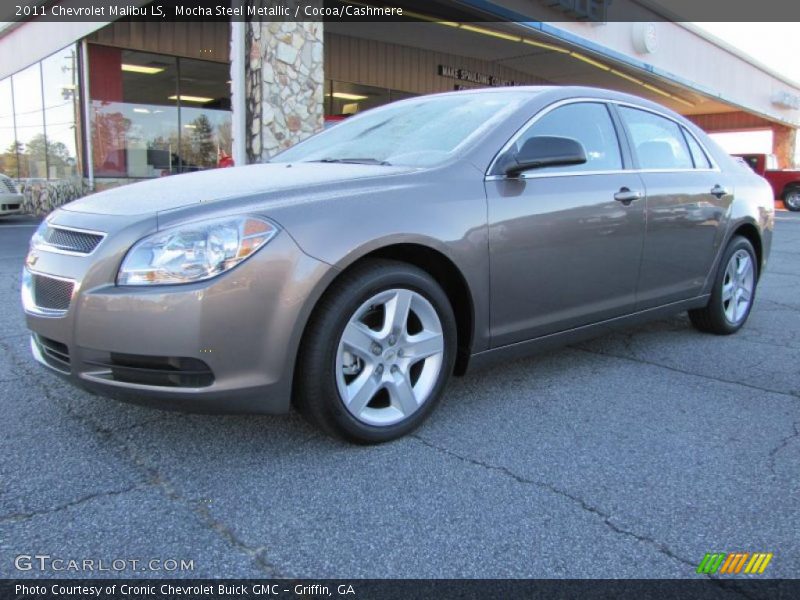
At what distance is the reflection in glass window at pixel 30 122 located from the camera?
53.9ft

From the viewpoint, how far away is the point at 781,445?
9.41ft

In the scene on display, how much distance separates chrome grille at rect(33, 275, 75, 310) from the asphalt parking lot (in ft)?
1.93

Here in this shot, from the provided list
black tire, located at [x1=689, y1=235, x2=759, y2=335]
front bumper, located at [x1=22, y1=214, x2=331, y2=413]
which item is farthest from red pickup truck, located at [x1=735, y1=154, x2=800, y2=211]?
front bumper, located at [x1=22, y1=214, x2=331, y2=413]

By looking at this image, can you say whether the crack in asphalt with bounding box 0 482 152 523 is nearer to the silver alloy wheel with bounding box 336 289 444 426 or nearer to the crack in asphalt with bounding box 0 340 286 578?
the crack in asphalt with bounding box 0 340 286 578

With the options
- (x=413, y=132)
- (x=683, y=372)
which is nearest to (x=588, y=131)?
(x=413, y=132)

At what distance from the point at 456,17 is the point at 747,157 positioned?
15.1 meters

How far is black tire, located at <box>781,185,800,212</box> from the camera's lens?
21859mm

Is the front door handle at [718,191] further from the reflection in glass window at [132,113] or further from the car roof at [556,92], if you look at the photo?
the reflection in glass window at [132,113]

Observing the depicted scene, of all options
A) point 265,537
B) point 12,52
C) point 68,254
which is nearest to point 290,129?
point 68,254

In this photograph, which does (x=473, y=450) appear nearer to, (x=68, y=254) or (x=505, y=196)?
(x=505, y=196)

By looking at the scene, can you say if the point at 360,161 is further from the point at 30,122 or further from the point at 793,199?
the point at 793,199

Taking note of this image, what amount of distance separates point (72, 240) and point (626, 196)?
277 cm

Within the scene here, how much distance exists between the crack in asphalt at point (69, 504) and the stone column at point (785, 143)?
1360 inches

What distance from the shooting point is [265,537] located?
2.09 metres
